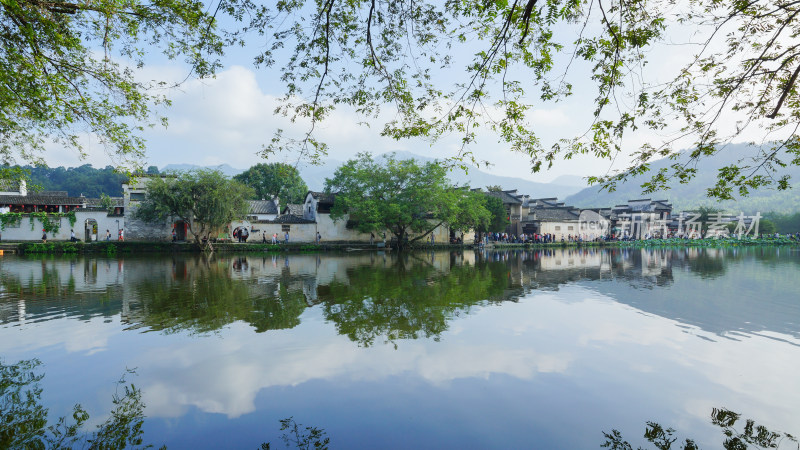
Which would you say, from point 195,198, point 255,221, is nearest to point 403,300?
point 195,198

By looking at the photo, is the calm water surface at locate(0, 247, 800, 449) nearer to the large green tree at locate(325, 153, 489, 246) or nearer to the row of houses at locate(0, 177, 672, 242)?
the row of houses at locate(0, 177, 672, 242)

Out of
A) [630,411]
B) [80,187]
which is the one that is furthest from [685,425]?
[80,187]

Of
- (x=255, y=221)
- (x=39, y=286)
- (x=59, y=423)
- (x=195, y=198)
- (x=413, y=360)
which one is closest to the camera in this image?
(x=59, y=423)

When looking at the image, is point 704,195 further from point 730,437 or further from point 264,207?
point 730,437

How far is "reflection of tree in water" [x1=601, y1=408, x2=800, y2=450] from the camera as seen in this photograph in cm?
393

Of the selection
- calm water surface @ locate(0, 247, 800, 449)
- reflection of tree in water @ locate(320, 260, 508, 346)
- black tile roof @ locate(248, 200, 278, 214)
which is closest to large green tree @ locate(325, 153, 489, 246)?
black tile roof @ locate(248, 200, 278, 214)

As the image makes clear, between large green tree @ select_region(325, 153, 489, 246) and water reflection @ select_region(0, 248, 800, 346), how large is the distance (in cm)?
1375

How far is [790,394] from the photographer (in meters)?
5.10

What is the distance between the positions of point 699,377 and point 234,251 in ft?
96.1

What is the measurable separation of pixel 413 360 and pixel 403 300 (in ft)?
14.9

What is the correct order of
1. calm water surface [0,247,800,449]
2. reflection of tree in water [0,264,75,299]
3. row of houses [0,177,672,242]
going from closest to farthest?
1. calm water surface [0,247,800,449]
2. reflection of tree in water [0,264,75,299]
3. row of houses [0,177,672,242]

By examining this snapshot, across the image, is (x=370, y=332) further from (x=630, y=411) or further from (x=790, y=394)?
(x=790, y=394)

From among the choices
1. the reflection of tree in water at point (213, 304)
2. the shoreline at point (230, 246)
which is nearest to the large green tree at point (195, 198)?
the shoreline at point (230, 246)

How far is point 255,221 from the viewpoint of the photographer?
33.9 metres
